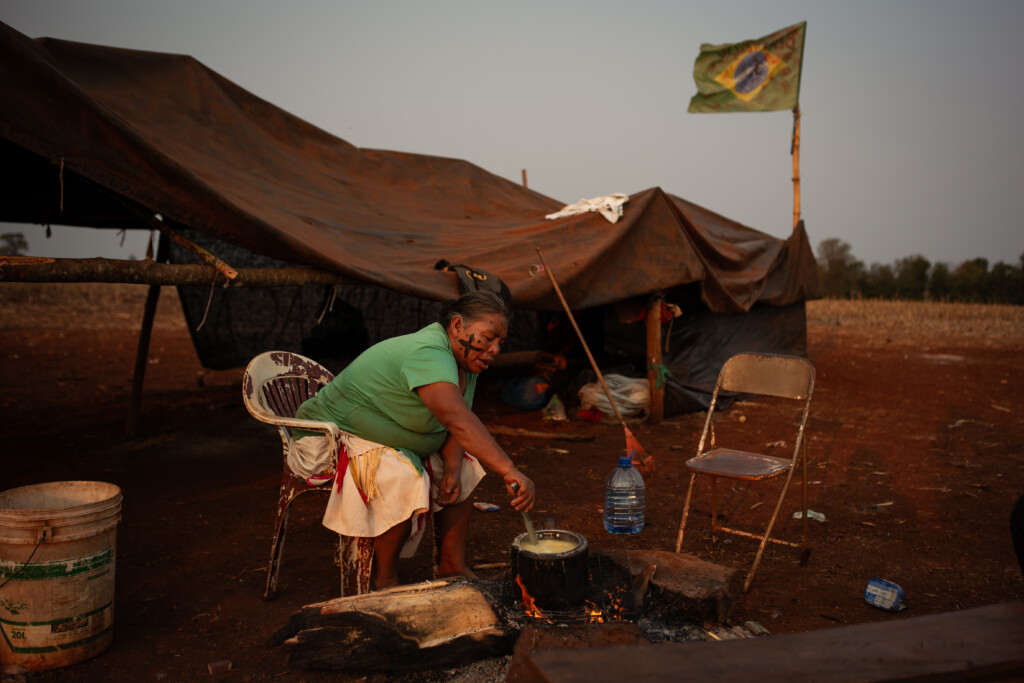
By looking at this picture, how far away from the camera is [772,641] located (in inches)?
52.6

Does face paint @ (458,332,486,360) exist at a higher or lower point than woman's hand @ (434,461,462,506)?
higher

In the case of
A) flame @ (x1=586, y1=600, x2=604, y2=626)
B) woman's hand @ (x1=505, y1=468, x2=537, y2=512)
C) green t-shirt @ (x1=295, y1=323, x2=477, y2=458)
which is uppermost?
green t-shirt @ (x1=295, y1=323, x2=477, y2=458)

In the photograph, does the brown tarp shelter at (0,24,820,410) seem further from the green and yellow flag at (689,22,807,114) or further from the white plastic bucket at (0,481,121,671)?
the green and yellow flag at (689,22,807,114)

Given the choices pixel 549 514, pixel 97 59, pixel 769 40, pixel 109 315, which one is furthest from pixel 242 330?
pixel 109 315

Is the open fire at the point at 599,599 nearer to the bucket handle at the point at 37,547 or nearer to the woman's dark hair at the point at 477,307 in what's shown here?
the woman's dark hair at the point at 477,307

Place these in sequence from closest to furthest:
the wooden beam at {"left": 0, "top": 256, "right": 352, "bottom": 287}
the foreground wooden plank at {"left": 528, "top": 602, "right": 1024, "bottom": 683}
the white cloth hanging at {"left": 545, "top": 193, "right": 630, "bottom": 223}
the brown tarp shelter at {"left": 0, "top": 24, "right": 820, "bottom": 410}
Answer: the foreground wooden plank at {"left": 528, "top": 602, "right": 1024, "bottom": 683}
the wooden beam at {"left": 0, "top": 256, "right": 352, "bottom": 287}
the brown tarp shelter at {"left": 0, "top": 24, "right": 820, "bottom": 410}
the white cloth hanging at {"left": 545, "top": 193, "right": 630, "bottom": 223}

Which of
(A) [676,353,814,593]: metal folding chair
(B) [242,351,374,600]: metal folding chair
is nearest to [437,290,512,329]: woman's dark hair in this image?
(B) [242,351,374,600]: metal folding chair

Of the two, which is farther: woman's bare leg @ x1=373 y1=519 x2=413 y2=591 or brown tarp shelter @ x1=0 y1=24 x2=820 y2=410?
brown tarp shelter @ x1=0 y1=24 x2=820 y2=410

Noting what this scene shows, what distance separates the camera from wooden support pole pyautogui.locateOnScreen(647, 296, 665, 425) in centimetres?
720

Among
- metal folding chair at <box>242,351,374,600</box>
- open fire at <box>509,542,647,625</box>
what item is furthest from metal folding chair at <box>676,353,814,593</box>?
metal folding chair at <box>242,351,374,600</box>

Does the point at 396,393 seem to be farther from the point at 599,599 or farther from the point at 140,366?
the point at 140,366

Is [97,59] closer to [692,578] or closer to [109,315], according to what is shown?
[692,578]

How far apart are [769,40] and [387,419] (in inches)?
415

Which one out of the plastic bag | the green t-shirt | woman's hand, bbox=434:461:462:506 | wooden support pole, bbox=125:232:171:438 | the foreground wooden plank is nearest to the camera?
the foreground wooden plank
